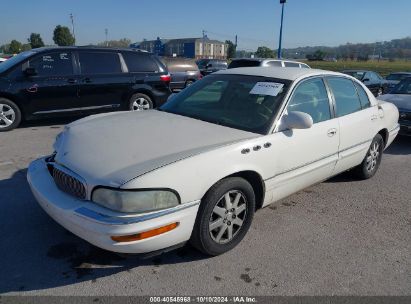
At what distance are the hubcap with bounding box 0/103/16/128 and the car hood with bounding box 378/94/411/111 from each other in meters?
7.89

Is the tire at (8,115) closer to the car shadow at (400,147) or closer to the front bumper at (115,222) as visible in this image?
the front bumper at (115,222)

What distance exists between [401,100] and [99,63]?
6.71 meters

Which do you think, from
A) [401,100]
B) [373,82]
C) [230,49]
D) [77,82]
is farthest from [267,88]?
[230,49]

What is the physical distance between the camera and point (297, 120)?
10.6 ft

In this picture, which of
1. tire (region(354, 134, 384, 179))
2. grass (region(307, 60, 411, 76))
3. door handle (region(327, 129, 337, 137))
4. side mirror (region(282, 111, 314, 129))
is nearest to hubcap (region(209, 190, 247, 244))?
side mirror (region(282, 111, 314, 129))

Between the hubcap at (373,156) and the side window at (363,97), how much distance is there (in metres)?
0.59

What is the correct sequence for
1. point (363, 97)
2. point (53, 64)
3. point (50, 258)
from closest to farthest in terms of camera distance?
point (50, 258), point (363, 97), point (53, 64)

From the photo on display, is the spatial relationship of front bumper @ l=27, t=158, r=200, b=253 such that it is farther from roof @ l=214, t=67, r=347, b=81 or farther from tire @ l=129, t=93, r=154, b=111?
tire @ l=129, t=93, r=154, b=111

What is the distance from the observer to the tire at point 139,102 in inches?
323

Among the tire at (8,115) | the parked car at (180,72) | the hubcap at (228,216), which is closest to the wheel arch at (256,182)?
the hubcap at (228,216)

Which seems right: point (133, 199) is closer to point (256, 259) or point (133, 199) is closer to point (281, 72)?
point (256, 259)

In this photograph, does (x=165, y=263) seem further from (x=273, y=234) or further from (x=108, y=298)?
(x=273, y=234)

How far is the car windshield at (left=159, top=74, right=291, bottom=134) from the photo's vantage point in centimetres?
338

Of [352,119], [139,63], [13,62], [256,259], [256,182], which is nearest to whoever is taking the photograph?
[256,259]
